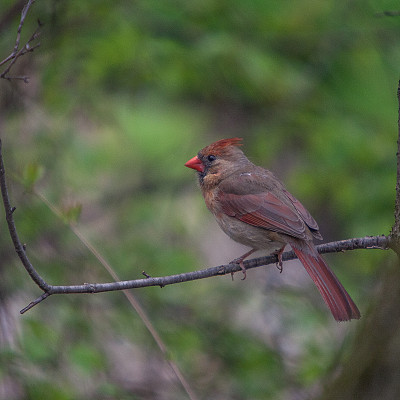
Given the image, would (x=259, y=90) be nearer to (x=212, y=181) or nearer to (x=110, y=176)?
(x=212, y=181)

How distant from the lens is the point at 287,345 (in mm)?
5516

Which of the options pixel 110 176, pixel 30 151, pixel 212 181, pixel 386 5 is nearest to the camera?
pixel 386 5

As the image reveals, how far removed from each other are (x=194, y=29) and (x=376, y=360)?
3.65 metres

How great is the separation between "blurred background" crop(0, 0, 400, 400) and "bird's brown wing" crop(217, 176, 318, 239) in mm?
843

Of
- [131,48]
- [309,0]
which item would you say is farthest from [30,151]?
[309,0]

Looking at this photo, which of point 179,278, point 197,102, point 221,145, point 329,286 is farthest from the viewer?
point 197,102

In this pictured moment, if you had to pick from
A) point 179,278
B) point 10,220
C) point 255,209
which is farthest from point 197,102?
point 10,220

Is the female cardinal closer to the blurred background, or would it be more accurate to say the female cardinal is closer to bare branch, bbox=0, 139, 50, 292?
the blurred background

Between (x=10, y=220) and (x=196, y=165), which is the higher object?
(x=10, y=220)

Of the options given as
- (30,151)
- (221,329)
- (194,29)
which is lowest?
(221,329)

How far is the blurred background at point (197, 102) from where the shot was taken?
4629 mm

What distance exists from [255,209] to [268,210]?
0.29 feet

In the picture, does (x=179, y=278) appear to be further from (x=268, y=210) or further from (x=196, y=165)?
(x=196, y=165)

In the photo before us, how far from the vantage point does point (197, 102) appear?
5.84 m
